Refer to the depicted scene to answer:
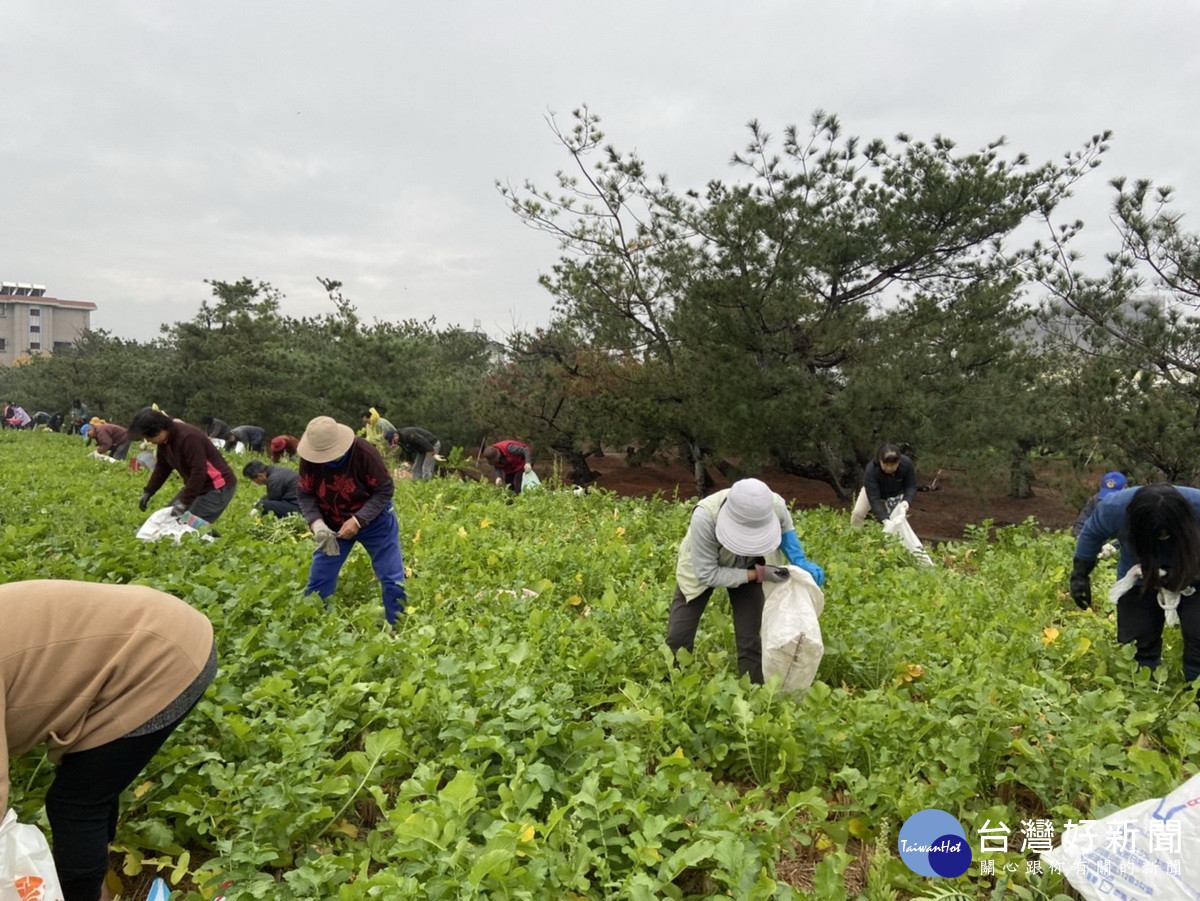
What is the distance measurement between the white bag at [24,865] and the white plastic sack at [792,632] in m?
2.84

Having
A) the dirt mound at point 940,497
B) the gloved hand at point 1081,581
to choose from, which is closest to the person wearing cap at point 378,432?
the dirt mound at point 940,497

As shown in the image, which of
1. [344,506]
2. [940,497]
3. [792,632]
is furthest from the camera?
[940,497]

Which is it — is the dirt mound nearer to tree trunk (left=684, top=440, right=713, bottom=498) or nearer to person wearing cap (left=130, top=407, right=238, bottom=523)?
tree trunk (left=684, top=440, right=713, bottom=498)

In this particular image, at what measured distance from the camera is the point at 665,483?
17.9 m

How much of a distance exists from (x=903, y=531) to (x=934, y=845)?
502 cm

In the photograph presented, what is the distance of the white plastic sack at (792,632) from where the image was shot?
12.7 ft

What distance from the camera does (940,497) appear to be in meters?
15.3

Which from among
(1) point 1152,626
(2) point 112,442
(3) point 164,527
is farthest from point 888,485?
(2) point 112,442

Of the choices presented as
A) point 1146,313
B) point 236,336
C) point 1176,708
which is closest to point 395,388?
point 236,336

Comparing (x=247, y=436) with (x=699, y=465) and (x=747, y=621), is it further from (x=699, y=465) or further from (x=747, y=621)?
(x=747, y=621)

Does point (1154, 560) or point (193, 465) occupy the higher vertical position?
point (193, 465)

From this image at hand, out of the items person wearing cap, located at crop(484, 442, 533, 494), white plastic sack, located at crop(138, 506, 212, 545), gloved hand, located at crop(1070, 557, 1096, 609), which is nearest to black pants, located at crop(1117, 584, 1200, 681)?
gloved hand, located at crop(1070, 557, 1096, 609)

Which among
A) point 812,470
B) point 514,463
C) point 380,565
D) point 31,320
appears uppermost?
point 31,320

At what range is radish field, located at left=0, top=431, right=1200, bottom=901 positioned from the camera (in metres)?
2.63
